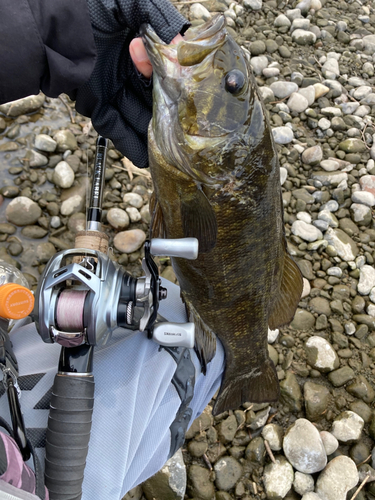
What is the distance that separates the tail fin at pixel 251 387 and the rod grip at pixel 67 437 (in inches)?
48.4

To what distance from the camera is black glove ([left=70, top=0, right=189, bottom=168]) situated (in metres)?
1.79

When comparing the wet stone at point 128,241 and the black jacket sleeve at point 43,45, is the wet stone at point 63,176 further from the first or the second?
the black jacket sleeve at point 43,45

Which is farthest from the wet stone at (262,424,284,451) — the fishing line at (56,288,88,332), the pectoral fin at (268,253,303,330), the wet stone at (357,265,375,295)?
the fishing line at (56,288,88,332)

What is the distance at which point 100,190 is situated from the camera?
8.22 feet

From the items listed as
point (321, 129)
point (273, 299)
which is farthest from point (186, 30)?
point (321, 129)

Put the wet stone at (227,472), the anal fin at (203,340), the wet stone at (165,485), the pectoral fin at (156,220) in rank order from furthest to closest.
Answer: the wet stone at (227,472) → the wet stone at (165,485) → the anal fin at (203,340) → the pectoral fin at (156,220)

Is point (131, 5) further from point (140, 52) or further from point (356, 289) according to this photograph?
point (356, 289)

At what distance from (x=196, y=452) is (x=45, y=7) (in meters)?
3.04

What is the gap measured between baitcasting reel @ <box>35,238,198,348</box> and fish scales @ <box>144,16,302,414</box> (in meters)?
0.37

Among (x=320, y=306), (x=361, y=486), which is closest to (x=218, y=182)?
(x=320, y=306)

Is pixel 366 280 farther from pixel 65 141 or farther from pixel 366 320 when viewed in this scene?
pixel 65 141

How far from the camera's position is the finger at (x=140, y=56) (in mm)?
1839

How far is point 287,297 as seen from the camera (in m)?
2.51

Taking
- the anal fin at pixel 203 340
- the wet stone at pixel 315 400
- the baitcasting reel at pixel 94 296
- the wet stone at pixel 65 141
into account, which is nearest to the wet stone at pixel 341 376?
the wet stone at pixel 315 400
